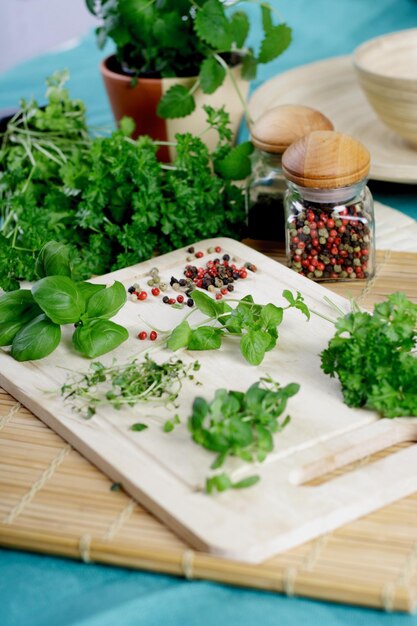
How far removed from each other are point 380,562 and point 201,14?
1241 millimetres

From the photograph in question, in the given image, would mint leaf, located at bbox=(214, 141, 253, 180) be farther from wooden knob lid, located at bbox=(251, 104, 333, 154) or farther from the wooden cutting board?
the wooden cutting board

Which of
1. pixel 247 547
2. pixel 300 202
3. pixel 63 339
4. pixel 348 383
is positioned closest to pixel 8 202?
pixel 63 339

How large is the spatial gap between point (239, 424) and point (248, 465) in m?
0.05

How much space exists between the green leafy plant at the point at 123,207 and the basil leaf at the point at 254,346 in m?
0.39

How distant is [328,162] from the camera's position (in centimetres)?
150

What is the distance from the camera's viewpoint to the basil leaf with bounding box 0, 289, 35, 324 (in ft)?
4.71

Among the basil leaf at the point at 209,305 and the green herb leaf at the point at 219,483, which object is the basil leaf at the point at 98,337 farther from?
the green herb leaf at the point at 219,483

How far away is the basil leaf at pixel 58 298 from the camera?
1356 millimetres

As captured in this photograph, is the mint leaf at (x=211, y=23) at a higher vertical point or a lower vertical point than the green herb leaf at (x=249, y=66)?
higher

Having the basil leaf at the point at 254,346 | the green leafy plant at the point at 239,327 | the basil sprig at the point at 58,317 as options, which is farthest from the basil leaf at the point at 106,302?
the basil leaf at the point at 254,346

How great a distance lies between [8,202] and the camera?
6.11ft

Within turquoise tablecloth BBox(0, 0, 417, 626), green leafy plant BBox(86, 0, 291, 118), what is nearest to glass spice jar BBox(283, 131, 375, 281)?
green leafy plant BBox(86, 0, 291, 118)

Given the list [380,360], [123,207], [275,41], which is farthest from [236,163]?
[380,360]

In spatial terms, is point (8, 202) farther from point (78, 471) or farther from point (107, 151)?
point (78, 471)
